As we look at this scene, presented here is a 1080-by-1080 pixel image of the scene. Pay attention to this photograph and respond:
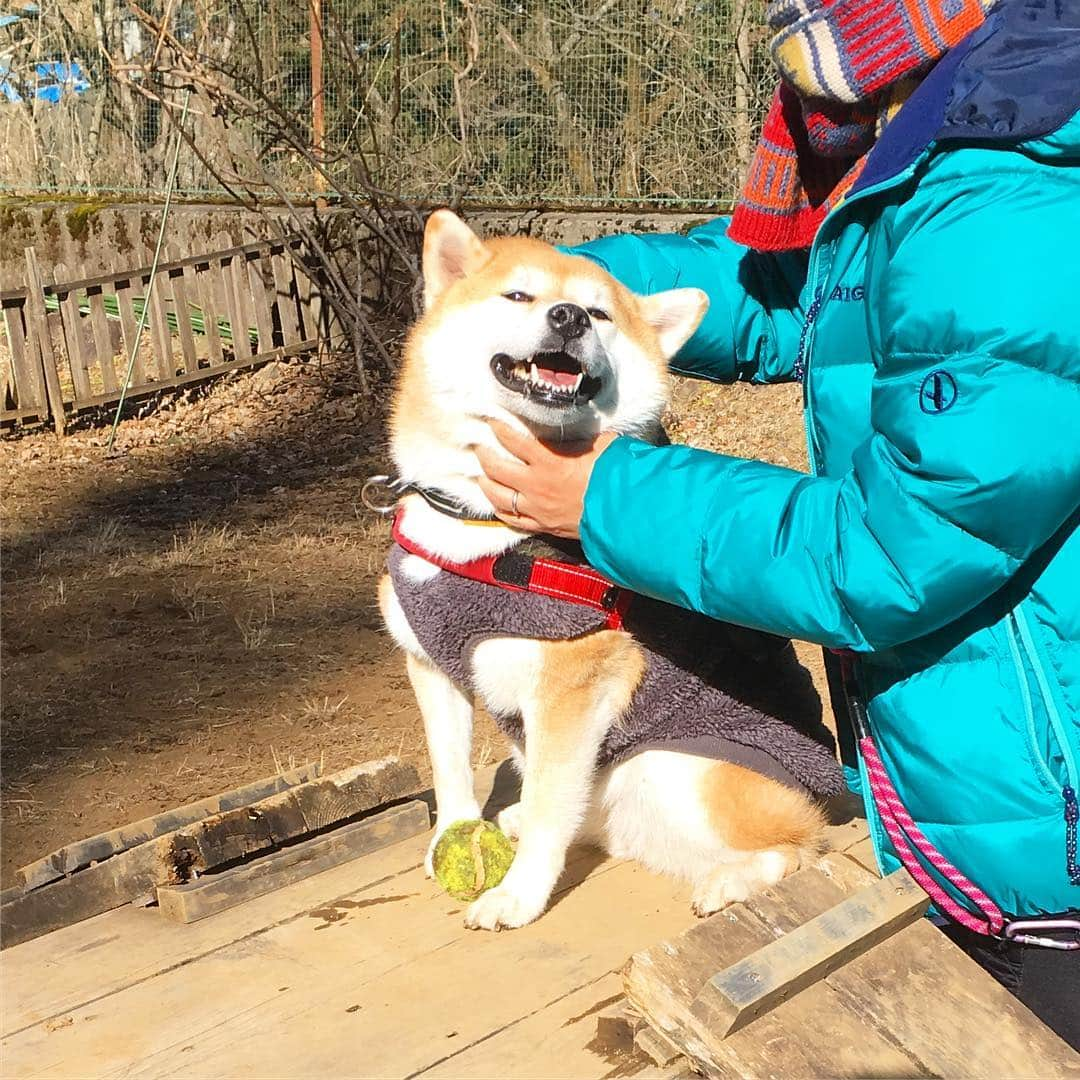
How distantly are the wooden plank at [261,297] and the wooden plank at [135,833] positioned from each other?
6219 mm

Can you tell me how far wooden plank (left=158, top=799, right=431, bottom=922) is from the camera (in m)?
2.01

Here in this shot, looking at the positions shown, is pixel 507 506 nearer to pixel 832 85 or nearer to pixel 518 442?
pixel 518 442

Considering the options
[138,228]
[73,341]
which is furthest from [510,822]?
[138,228]

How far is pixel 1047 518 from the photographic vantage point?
1.39 meters

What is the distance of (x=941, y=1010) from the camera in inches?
63.1

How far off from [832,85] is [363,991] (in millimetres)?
1414

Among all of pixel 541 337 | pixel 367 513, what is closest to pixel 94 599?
pixel 367 513

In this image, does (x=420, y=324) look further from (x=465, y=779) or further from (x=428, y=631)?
(x=465, y=779)

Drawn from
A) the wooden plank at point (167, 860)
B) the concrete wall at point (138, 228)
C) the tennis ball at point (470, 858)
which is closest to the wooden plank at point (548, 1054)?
the tennis ball at point (470, 858)

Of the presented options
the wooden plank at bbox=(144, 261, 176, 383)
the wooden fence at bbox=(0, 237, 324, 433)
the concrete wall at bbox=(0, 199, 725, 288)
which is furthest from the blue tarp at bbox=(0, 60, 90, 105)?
the wooden plank at bbox=(144, 261, 176, 383)

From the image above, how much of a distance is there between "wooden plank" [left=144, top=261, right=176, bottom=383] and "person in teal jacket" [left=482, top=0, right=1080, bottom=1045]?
21.8 ft

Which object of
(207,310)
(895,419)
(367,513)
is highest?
(895,419)

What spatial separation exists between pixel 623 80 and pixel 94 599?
18.2ft

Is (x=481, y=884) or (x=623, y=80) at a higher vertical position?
(x=623, y=80)
